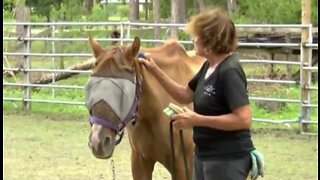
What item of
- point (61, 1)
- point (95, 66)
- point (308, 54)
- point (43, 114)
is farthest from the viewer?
point (61, 1)

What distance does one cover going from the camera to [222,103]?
326 centimetres

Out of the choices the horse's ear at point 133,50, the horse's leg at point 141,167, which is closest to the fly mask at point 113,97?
the horse's ear at point 133,50

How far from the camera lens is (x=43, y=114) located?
36.1ft

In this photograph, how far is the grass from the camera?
700cm

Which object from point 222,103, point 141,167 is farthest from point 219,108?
point 141,167

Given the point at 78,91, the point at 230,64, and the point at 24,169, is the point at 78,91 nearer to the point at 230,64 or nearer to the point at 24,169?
the point at 24,169

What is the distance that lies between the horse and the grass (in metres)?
2.42

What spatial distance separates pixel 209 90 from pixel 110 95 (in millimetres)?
533

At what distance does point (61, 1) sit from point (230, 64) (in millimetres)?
20076

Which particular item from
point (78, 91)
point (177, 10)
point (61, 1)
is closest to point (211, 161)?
point (78, 91)

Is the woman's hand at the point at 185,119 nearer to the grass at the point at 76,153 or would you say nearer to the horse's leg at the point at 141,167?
the horse's leg at the point at 141,167

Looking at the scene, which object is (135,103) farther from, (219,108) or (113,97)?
(219,108)

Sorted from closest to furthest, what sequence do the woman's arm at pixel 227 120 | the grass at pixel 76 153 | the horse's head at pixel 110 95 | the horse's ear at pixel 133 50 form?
the woman's arm at pixel 227 120 → the horse's head at pixel 110 95 → the horse's ear at pixel 133 50 → the grass at pixel 76 153

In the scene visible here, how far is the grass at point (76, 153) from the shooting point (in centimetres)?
700
